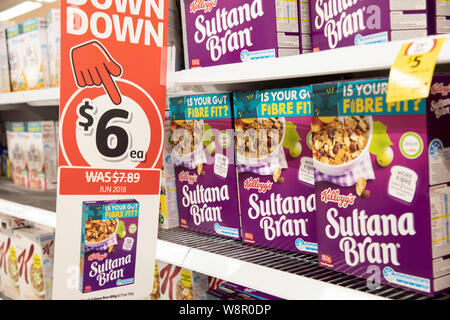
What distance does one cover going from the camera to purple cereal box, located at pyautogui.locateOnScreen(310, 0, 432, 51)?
868 millimetres

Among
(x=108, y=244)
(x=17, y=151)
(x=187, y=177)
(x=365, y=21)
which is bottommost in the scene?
(x=108, y=244)

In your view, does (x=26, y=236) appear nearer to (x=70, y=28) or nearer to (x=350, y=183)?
(x=70, y=28)

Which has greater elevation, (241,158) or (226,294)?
(241,158)

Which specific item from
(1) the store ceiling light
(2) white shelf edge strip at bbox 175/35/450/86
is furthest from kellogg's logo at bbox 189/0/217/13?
(1) the store ceiling light

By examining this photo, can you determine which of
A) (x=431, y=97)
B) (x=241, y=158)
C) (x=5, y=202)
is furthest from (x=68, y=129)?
(x=5, y=202)

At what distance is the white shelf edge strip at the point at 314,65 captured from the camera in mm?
807

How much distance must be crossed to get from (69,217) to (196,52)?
593 millimetres

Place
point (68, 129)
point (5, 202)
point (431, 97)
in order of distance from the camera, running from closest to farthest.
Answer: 1. point (431, 97)
2. point (68, 129)
3. point (5, 202)

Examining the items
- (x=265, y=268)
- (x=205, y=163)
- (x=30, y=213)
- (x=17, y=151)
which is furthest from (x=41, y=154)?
(x=265, y=268)

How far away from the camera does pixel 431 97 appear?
0.81 metres

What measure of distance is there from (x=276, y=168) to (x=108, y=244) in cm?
43

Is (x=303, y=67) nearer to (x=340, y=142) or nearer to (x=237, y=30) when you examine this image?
(x=340, y=142)

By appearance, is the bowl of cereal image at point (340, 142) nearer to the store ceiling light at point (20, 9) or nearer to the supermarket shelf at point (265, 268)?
the supermarket shelf at point (265, 268)

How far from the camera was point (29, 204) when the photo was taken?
6.17 ft
